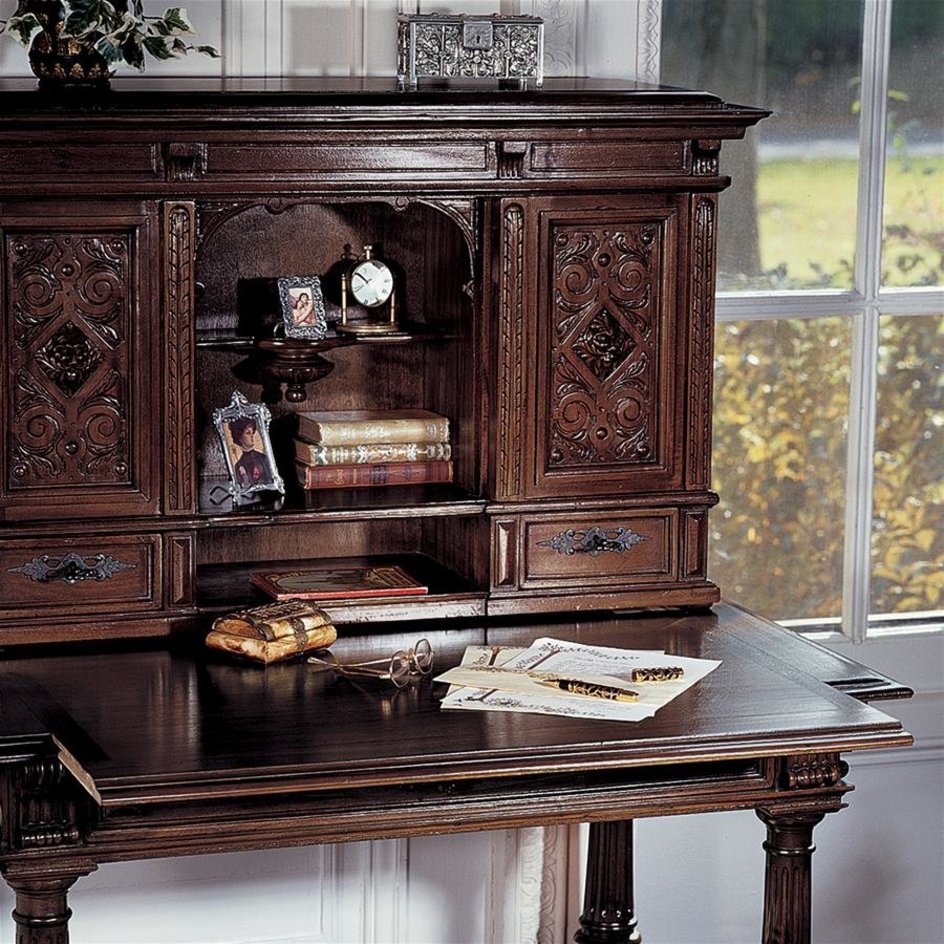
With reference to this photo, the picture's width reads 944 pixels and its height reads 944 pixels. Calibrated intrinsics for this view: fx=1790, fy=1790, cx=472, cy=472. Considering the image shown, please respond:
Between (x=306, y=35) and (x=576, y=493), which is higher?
(x=306, y=35)

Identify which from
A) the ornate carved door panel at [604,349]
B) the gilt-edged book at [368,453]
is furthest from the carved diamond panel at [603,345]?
the gilt-edged book at [368,453]

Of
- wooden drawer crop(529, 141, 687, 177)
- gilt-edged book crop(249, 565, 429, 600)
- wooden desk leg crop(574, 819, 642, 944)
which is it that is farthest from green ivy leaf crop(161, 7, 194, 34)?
wooden desk leg crop(574, 819, 642, 944)

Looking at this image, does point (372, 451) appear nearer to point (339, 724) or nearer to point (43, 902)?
point (339, 724)

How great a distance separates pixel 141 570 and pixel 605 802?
84cm

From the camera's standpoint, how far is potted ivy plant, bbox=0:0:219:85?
2.75m

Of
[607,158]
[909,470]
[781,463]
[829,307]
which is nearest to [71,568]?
[607,158]

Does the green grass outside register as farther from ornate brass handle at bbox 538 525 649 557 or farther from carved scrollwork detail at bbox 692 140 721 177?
ornate brass handle at bbox 538 525 649 557

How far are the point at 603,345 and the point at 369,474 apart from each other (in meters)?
0.46

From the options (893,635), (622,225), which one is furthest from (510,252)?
(893,635)

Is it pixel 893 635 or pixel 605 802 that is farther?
pixel 893 635

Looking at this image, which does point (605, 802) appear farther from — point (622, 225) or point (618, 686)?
point (622, 225)

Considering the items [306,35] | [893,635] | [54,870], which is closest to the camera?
[54,870]

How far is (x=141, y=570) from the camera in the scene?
2.82 metres

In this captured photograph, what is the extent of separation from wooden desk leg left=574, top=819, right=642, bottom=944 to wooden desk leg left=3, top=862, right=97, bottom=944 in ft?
4.44
